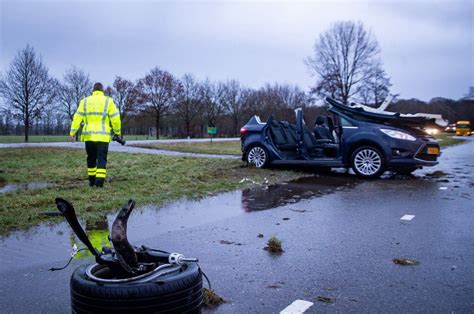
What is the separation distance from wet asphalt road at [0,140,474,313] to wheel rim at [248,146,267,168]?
4.36 meters

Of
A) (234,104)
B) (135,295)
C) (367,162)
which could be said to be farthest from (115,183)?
(234,104)

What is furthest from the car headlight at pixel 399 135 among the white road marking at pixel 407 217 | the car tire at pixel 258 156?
the white road marking at pixel 407 217

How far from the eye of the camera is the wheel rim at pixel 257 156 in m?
12.0

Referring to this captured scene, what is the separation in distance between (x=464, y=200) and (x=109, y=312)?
6.99m

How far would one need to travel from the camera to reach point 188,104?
66.4 m

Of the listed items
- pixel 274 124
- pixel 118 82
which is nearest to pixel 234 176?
pixel 274 124

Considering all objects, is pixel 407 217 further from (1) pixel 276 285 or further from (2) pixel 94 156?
(2) pixel 94 156

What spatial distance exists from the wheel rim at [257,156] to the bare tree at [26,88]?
34.5 metres

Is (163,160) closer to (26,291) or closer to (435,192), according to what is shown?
(435,192)

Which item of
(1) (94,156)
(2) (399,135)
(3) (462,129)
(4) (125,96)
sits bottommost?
(1) (94,156)

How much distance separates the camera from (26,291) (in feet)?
11.0

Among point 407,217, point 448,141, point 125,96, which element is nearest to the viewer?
point 407,217

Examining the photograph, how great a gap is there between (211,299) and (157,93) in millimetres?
60553

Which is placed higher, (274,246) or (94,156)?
(94,156)
